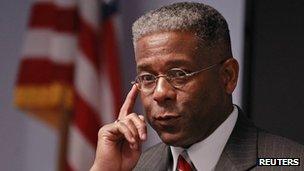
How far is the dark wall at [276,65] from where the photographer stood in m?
2.14

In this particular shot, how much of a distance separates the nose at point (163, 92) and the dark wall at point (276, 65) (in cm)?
110

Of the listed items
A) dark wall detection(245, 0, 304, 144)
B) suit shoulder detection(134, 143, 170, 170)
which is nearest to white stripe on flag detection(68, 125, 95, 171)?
dark wall detection(245, 0, 304, 144)

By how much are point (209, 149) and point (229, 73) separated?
0.50 ft

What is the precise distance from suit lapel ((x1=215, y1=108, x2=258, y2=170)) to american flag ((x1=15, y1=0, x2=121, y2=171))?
111 cm

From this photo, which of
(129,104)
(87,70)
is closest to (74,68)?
(87,70)

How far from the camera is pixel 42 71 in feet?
7.54

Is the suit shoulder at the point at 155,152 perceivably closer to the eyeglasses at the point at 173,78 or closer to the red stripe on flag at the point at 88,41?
the eyeglasses at the point at 173,78

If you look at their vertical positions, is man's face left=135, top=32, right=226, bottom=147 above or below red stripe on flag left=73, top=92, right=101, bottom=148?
above

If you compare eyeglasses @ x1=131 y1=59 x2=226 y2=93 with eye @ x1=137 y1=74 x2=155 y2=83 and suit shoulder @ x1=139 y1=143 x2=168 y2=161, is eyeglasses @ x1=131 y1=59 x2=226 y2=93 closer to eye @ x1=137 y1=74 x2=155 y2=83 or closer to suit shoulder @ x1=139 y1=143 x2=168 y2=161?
eye @ x1=137 y1=74 x2=155 y2=83

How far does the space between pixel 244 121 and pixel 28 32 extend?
1.33 m

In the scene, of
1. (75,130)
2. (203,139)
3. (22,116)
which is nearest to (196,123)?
(203,139)

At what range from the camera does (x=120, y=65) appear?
2303 millimetres

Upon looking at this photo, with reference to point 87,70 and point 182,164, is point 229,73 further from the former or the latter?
point 87,70

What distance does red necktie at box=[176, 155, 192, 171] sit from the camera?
1173mm
